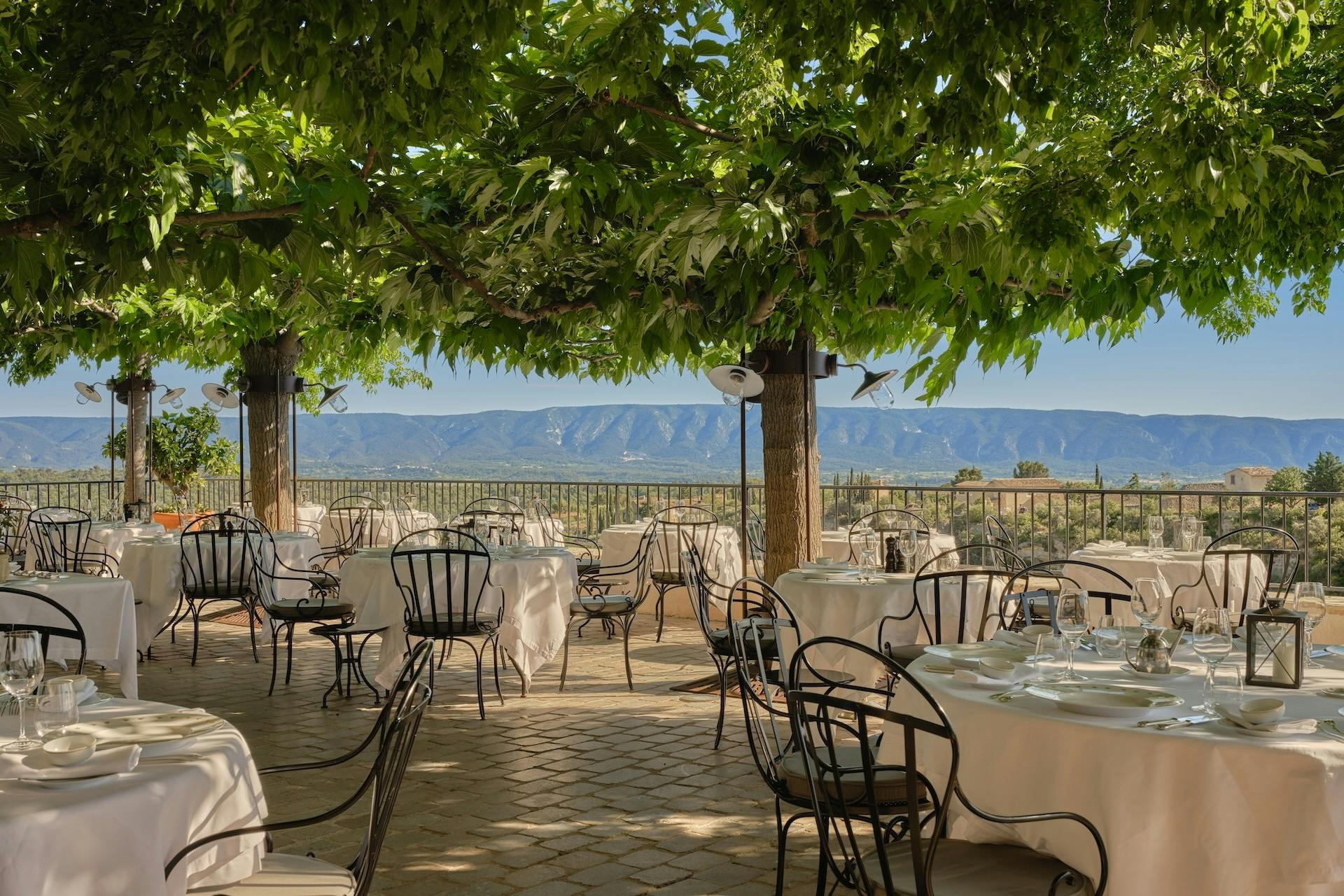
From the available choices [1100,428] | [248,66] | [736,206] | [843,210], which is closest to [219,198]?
[248,66]

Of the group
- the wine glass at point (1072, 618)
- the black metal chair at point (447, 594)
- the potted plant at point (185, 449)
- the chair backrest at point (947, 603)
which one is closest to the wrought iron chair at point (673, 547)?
the black metal chair at point (447, 594)

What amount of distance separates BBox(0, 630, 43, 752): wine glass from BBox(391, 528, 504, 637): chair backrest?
11.2 feet

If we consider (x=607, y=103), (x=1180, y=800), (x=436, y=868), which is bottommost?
(x=436, y=868)

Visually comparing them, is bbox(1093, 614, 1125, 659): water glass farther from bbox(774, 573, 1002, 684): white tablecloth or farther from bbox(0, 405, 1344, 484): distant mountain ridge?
bbox(0, 405, 1344, 484): distant mountain ridge

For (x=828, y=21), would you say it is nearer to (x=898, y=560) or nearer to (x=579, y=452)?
(x=898, y=560)

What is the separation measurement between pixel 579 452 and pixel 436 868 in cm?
9623

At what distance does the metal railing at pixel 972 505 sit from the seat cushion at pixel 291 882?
19.1ft

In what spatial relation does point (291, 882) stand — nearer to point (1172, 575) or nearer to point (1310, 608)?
point (1310, 608)

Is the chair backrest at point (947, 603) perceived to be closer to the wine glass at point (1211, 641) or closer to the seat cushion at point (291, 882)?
the wine glass at point (1211, 641)

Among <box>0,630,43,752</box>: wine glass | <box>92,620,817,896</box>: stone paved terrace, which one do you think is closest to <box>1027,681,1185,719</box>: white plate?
<box>92,620,817,896</box>: stone paved terrace

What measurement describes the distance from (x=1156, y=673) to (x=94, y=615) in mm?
5537

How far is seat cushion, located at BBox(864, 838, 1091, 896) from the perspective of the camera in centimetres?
263

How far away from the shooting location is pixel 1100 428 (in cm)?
Answer: 7738

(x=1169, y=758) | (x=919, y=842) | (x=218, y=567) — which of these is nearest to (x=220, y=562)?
(x=218, y=567)
